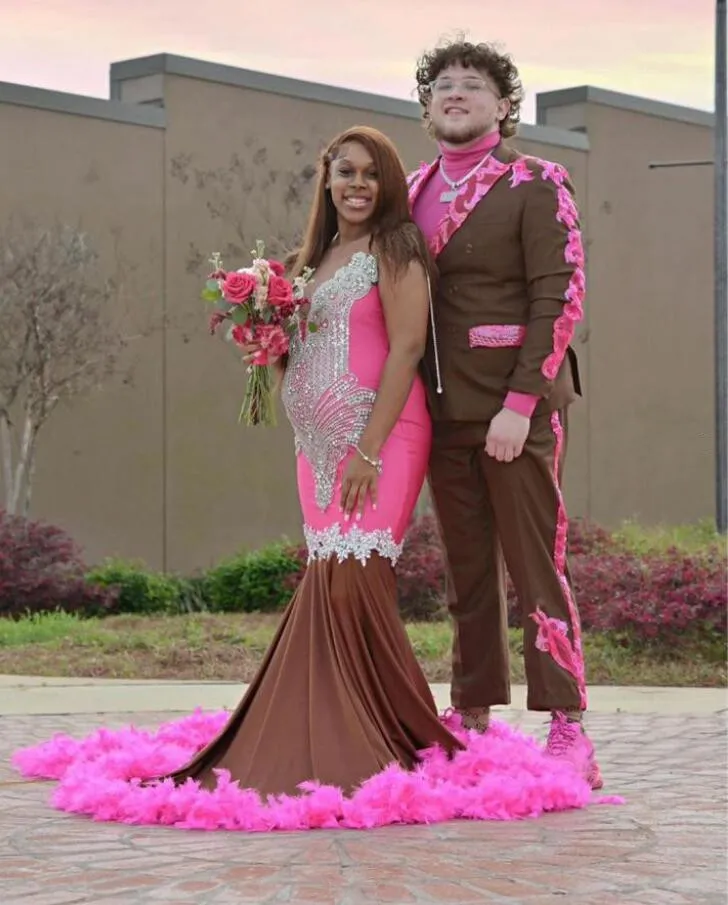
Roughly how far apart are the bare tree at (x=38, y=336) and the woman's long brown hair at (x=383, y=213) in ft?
29.5

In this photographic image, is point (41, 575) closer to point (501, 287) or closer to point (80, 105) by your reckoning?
point (80, 105)

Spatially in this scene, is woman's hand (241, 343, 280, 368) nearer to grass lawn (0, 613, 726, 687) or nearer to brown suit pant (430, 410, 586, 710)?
brown suit pant (430, 410, 586, 710)

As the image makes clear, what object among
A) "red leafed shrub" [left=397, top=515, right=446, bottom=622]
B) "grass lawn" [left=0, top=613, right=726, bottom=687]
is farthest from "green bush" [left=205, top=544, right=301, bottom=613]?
"grass lawn" [left=0, top=613, right=726, bottom=687]

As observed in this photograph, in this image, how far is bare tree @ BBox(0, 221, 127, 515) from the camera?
14.6m

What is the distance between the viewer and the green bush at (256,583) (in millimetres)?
13398

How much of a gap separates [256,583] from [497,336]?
8.00 metres

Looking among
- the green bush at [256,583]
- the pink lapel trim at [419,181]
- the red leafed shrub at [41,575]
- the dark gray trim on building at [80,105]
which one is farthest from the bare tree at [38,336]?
the pink lapel trim at [419,181]

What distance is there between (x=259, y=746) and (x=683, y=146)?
695 inches

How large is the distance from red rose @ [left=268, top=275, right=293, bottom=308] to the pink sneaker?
1631mm

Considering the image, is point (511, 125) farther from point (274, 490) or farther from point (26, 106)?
point (274, 490)


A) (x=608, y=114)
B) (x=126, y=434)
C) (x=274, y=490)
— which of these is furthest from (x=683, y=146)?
(x=126, y=434)

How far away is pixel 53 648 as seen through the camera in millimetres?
10570

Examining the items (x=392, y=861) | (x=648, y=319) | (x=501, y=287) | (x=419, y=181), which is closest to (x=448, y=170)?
(x=419, y=181)

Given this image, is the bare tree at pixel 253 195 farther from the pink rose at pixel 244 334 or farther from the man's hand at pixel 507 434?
the man's hand at pixel 507 434
